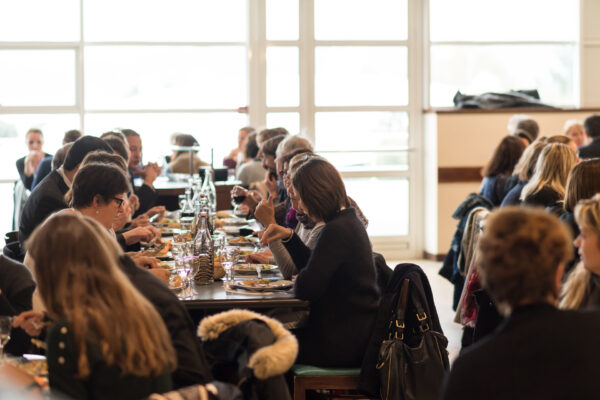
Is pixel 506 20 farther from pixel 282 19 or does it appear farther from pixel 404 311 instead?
pixel 404 311

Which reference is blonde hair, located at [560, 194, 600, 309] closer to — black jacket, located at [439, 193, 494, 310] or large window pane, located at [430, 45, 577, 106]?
black jacket, located at [439, 193, 494, 310]

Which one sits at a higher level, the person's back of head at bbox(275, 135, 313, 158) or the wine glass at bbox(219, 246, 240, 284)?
the person's back of head at bbox(275, 135, 313, 158)

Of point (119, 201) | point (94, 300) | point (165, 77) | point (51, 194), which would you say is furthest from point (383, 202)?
point (94, 300)

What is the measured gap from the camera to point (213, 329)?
2336 millimetres

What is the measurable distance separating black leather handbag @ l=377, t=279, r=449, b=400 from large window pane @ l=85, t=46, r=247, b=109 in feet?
21.8

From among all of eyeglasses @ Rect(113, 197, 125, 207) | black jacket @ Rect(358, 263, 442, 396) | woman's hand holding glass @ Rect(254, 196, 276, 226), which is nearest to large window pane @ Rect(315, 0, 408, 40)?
woman's hand holding glass @ Rect(254, 196, 276, 226)

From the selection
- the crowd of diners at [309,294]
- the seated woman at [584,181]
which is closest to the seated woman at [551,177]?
the crowd of diners at [309,294]

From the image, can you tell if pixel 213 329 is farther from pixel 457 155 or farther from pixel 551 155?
pixel 457 155

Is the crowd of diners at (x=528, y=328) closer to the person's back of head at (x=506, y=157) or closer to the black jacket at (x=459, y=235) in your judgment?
the black jacket at (x=459, y=235)

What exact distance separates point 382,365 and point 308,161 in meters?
0.87

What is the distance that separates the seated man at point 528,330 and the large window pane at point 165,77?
26.9 feet

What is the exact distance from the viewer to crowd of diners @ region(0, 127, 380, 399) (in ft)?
6.55

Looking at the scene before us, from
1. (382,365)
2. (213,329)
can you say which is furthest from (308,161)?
(213,329)

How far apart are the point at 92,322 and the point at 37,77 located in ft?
26.3
